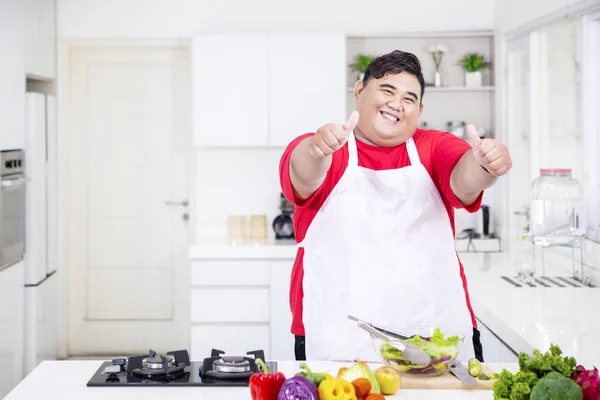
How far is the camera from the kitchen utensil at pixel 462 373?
6.53ft

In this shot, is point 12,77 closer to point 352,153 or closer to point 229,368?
point 352,153

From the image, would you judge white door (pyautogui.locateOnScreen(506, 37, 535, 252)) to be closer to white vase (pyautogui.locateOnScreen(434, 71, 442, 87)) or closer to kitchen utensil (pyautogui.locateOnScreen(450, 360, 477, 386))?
white vase (pyautogui.locateOnScreen(434, 71, 442, 87))

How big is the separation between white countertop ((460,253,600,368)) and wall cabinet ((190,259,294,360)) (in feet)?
3.84

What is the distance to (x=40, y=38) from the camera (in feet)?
16.4

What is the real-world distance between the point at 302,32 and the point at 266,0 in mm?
302

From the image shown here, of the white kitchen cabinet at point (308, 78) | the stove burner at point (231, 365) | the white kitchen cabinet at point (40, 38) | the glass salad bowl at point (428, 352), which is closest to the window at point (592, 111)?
the white kitchen cabinet at point (308, 78)

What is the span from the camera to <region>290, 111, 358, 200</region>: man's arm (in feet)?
6.73

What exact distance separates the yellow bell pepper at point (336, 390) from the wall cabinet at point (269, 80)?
345cm

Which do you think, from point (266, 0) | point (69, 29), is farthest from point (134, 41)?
point (266, 0)

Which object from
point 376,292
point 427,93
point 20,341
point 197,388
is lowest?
point 20,341

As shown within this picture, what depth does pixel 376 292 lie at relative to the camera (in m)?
2.53

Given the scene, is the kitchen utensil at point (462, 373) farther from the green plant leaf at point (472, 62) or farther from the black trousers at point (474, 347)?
the green plant leaf at point (472, 62)

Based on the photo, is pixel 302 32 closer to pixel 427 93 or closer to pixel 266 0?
pixel 266 0

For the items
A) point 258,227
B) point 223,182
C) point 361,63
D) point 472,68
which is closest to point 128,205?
point 223,182
